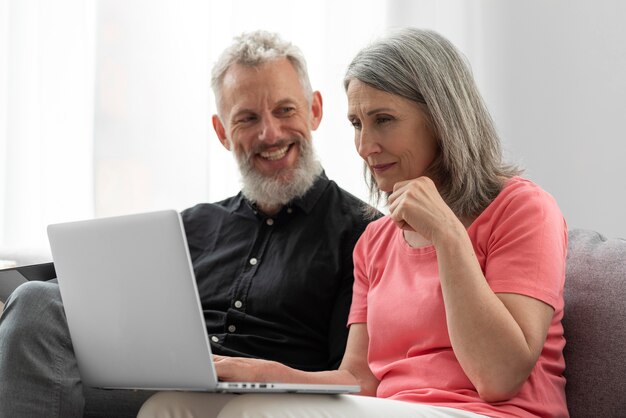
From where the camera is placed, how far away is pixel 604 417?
1.69m

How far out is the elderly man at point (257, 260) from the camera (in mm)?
1931

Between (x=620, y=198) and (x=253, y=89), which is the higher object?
(x=253, y=89)

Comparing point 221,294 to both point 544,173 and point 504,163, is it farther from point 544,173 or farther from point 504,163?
point 544,173

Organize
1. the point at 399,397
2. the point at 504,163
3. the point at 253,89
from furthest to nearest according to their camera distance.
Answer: the point at 253,89 < the point at 504,163 < the point at 399,397

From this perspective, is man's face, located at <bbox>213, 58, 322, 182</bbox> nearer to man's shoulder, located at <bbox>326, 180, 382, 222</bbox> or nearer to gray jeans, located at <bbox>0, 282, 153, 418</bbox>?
man's shoulder, located at <bbox>326, 180, 382, 222</bbox>

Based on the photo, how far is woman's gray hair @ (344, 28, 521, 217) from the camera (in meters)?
1.76

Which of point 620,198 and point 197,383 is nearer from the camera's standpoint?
point 197,383

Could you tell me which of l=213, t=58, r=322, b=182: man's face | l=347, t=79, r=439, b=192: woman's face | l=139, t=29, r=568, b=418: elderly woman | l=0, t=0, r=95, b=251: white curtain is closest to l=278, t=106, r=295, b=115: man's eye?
l=213, t=58, r=322, b=182: man's face

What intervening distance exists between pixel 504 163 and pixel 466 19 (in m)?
1.12

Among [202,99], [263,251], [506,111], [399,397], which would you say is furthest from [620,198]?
[202,99]

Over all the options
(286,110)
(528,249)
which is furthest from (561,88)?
(528,249)

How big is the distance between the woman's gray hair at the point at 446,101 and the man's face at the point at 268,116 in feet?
1.99

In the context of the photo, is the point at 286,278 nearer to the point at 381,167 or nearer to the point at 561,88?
the point at 381,167

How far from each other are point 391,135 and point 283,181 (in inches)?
25.1
